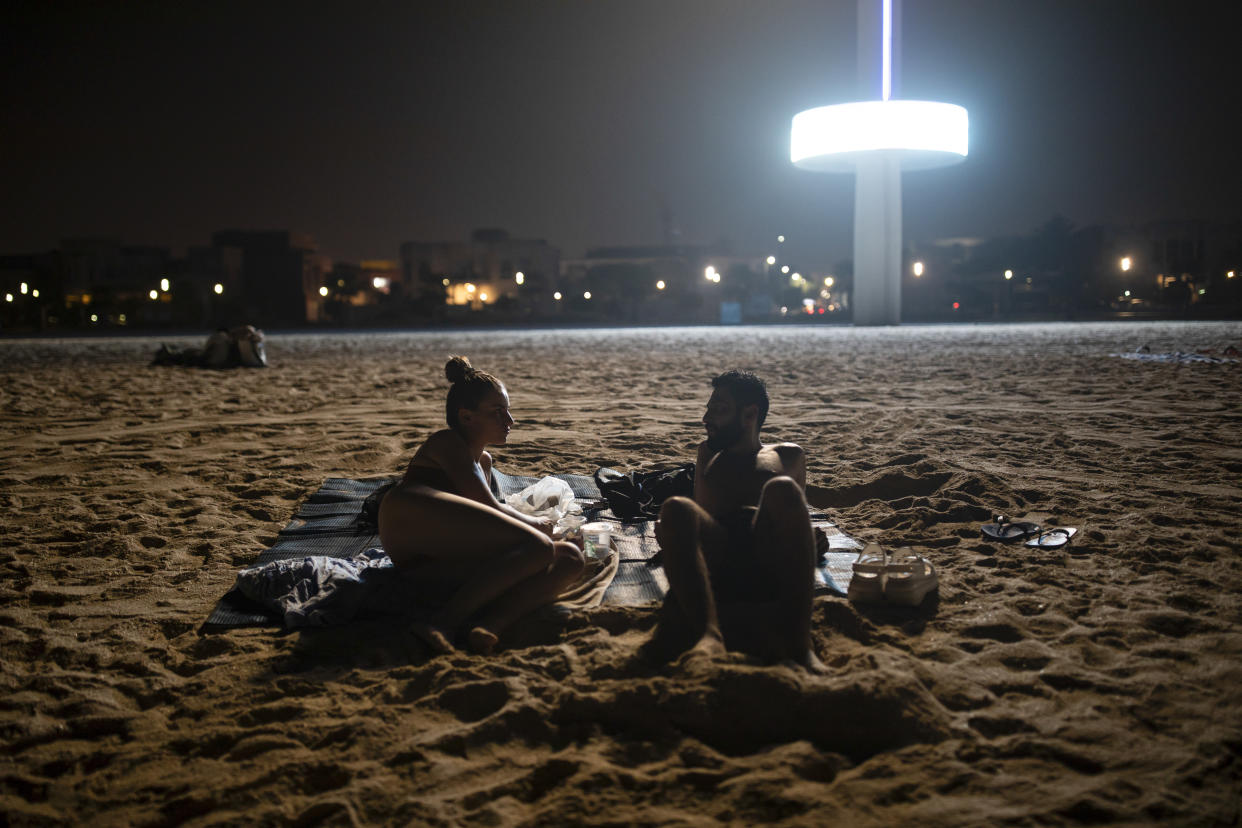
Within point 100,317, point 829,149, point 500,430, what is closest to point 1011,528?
point 500,430

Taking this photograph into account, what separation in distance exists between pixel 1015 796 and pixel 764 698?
669mm

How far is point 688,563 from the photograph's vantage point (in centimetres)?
290

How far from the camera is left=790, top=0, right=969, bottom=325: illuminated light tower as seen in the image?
3062 centimetres

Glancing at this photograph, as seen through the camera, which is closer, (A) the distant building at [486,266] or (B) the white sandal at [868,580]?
(B) the white sandal at [868,580]

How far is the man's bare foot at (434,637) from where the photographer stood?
116 inches

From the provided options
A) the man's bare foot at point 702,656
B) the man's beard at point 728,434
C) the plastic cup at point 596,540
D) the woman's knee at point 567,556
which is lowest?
the man's bare foot at point 702,656

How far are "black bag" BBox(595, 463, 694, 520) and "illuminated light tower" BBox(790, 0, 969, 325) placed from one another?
2902 centimetres

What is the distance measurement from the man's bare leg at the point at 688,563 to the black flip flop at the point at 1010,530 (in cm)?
197

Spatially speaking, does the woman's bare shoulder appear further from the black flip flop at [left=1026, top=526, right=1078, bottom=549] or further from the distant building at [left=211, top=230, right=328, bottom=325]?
the distant building at [left=211, top=230, right=328, bottom=325]

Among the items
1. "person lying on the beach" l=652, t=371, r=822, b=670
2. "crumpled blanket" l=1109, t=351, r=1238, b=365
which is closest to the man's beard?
"person lying on the beach" l=652, t=371, r=822, b=670

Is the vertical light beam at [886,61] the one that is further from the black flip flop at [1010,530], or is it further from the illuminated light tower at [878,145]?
the black flip flop at [1010,530]

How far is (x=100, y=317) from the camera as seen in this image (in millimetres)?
49812

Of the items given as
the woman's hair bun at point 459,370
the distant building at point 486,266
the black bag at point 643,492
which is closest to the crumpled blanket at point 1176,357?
the black bag at point 643,492

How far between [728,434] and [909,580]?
929 mm
